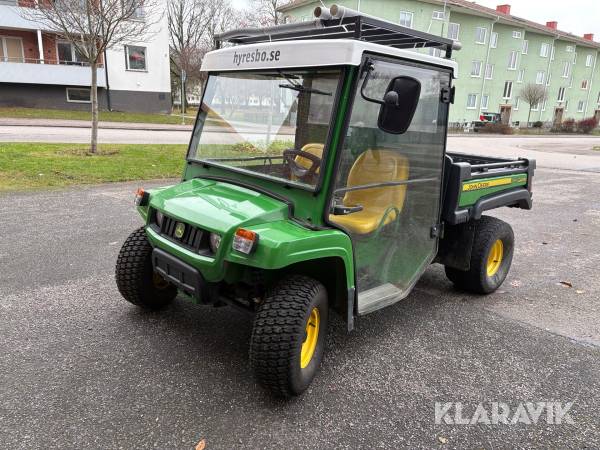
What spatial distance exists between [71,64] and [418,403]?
98.0 ft

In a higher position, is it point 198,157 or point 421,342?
point 198,157

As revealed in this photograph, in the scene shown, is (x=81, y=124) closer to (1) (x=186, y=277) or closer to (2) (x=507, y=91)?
(1) (x=186, y=277)

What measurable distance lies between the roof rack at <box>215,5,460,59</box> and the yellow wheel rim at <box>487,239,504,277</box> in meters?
1.91

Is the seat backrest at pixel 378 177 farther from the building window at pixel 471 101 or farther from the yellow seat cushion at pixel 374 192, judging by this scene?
the building window at pixel 471 101

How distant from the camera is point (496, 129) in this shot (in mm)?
36969

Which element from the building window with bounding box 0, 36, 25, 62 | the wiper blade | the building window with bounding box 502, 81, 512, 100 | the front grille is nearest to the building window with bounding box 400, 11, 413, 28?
the building window with bounding box 502, 81, 512, 100

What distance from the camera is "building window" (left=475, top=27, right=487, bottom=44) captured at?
38.9m

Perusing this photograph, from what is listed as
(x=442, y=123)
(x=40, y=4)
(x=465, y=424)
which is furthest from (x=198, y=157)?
(x=40, y=4)

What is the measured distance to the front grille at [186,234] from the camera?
8.82 feet

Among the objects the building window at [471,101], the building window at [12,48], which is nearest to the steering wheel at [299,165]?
the building window at [12,48]

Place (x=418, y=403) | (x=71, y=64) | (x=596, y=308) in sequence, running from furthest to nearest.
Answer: (x=71, y=64), (x=596, y=308), (x=418, y=403)

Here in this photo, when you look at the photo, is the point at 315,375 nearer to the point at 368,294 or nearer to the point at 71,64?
Result: the point at 368,294

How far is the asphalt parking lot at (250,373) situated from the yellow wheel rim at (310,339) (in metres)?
0.19

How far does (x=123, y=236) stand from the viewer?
5.60m
